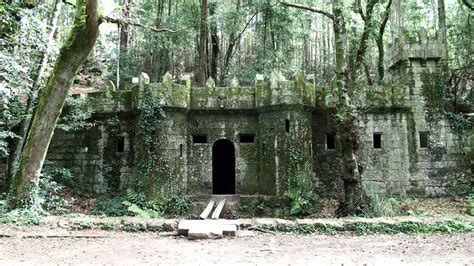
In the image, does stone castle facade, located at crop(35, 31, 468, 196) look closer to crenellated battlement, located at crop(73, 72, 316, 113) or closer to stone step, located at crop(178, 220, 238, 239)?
crenellated battlement, located at crop(73, 72, 316, 113)

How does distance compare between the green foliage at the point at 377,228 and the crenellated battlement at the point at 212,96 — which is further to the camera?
the crenellated battlement at the point at 212,96

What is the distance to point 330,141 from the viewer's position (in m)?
13.9

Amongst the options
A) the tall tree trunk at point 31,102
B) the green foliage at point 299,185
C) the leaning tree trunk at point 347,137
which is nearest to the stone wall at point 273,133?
the green foliage at point 299,185

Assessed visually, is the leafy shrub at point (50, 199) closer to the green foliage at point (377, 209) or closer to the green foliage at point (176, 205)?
the green foliage at point (176, 205)

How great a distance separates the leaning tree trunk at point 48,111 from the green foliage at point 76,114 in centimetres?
393

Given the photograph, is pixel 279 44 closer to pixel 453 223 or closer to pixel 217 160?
pixel 217 160

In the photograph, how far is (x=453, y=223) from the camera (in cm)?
823

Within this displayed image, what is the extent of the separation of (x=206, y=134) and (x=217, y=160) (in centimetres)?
252

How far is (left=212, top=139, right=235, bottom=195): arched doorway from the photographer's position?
1587 centimetres

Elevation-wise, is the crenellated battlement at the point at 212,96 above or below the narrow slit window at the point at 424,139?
above

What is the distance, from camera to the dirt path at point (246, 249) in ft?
19.2

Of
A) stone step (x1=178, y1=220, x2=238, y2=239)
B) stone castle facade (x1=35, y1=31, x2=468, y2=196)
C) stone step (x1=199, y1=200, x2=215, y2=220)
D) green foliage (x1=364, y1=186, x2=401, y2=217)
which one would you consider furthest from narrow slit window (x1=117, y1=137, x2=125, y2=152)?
green foliage (x1=364, y1=186, x2=401, y2=217)

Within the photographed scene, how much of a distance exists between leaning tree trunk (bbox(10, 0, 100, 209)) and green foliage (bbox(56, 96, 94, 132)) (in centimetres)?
393

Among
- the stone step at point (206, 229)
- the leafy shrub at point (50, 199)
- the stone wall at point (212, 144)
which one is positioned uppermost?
the stone wall at point (212, 144)
